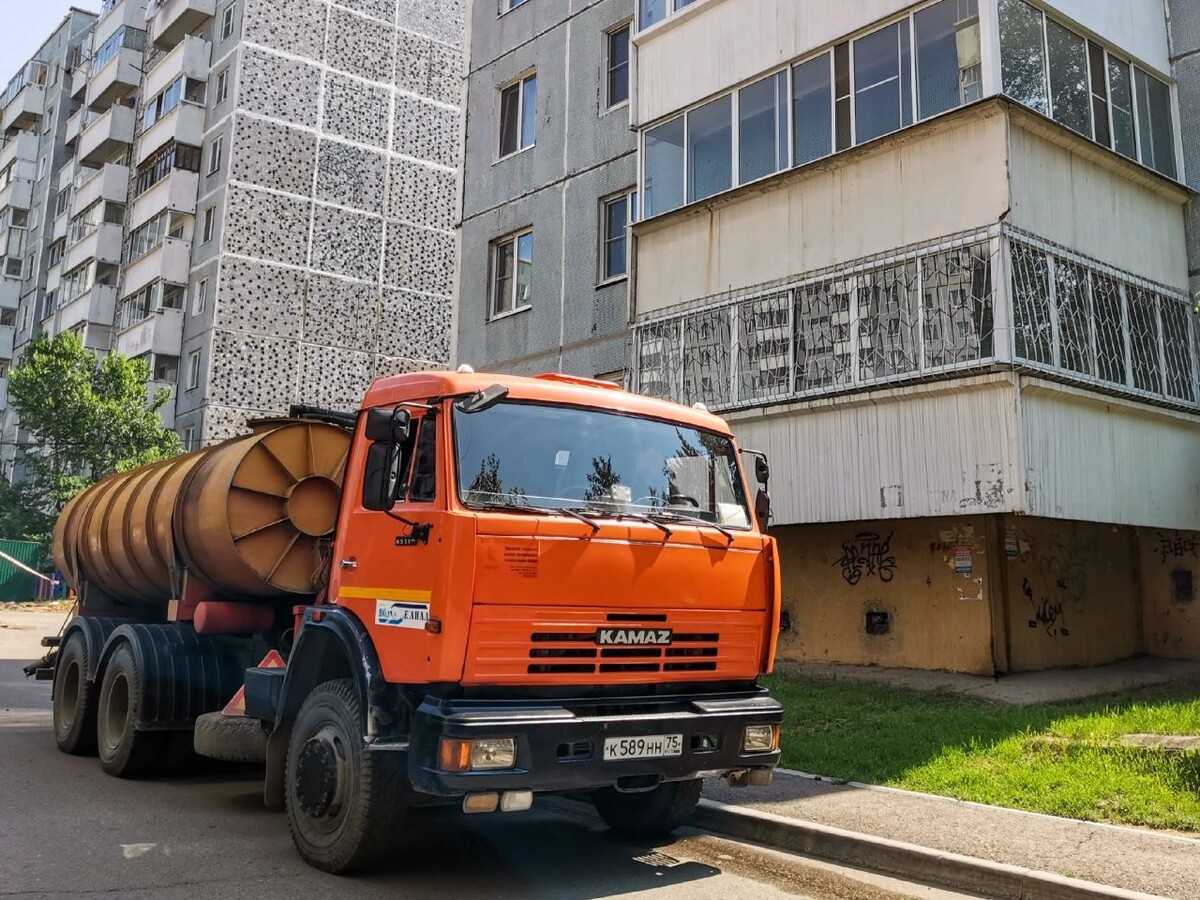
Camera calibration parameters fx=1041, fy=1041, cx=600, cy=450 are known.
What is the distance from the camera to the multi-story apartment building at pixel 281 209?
115 ft

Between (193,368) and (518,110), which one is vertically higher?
(518,110)

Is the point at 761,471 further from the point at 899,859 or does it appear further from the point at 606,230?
the point at 606,230

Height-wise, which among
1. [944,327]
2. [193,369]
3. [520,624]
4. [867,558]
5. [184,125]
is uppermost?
[184,125]

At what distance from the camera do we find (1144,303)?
12.2m

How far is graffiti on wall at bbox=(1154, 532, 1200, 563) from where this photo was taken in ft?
42.1

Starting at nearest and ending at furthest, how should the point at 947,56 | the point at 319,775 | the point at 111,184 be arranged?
the point at 319,775
the point at 947,56
the point at 111,184

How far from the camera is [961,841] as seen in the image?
6.02m

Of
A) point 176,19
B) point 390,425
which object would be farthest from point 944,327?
point 176,19

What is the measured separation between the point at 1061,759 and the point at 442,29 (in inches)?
1542

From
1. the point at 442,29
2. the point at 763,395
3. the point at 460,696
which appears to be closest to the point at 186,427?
the point at 442,29

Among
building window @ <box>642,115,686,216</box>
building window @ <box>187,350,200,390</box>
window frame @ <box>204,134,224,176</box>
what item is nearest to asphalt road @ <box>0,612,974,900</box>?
building window @ <box>642,115,686,216</box>

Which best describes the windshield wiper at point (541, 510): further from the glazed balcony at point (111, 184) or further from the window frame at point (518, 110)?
the glazed balcony at point (111, 184)

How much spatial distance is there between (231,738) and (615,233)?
12418 millimetres

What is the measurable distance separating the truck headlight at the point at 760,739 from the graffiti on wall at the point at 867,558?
289 inches
